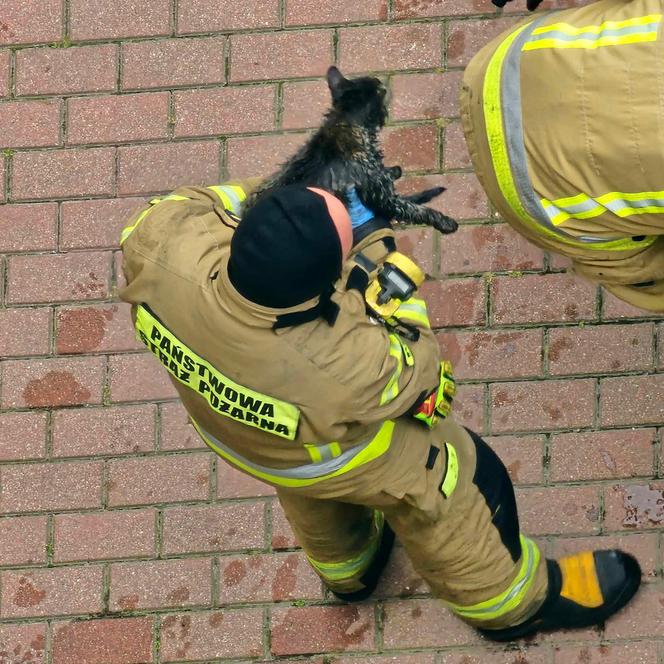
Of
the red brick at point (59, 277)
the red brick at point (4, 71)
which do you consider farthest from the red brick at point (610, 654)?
the red brick at point (4, 71)

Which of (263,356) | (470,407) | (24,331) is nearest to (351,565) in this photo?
(470,407)

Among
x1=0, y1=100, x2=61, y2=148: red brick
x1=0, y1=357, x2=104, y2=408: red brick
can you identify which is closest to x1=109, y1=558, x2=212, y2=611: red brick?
x1=0, y1=357, x2=104, y2=408: red brick

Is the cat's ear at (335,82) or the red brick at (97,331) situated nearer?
the cat's ear at (335,82)

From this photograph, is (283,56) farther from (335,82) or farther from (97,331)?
(335,82)

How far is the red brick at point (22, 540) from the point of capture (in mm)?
3889

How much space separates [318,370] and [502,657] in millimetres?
1732

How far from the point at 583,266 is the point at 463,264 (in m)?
1.24

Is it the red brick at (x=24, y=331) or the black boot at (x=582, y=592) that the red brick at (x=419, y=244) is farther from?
the red brick at (x=24, y=331)

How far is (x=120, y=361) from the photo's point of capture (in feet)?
13.1

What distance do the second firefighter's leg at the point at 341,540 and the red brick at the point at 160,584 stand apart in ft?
1.59

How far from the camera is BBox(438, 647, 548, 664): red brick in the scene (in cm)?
368

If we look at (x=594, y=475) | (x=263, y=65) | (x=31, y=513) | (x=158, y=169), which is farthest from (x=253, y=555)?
(x=263, y=65)

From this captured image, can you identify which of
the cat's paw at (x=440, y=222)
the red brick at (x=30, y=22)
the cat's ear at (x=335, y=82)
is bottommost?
the cat's paw at (x=440, y=222)

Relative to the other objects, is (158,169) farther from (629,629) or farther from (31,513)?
(629,629)
